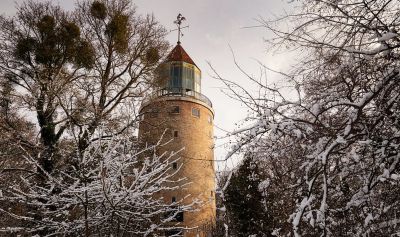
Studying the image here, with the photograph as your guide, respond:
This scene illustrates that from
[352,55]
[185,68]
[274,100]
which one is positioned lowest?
[274,100]

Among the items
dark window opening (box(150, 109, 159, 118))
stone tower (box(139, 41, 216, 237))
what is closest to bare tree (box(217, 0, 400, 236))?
dark window opening (box(150, 109, 159, 118))

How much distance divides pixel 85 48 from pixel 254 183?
22.1 feet

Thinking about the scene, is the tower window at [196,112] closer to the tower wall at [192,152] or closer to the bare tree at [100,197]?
the tower wall at [192,152]

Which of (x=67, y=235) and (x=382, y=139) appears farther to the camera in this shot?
(x=67, y=235)

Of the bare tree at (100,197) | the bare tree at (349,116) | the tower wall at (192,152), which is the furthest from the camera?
the tower wall at (192,152)

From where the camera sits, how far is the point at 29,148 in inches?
414

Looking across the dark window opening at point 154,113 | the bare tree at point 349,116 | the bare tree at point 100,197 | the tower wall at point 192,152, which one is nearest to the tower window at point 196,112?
the tower wall at point 192,152

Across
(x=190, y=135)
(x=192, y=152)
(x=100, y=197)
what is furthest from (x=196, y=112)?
(x=100, y=197)

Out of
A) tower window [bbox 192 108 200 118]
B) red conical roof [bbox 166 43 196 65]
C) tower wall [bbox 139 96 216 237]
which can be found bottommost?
tower wall [bbox 139 96 216 237]

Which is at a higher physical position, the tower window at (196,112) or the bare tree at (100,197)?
the tower window at (196,112)

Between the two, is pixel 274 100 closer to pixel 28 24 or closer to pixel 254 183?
pixel 254 183

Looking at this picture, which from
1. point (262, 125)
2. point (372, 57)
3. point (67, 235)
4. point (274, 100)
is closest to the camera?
point (372, 57)

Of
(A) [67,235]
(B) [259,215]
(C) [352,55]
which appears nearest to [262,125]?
(C) [352,55]

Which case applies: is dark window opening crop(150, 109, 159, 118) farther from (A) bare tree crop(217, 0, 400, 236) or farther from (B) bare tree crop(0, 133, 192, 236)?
(A) bare tree crop(217, 0, 400, 236)
